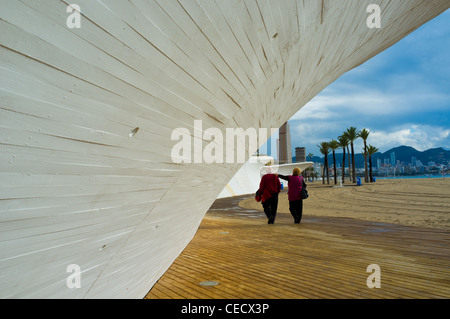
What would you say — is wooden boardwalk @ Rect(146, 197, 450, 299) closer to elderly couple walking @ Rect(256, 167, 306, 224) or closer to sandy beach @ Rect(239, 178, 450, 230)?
elderly couple walking @ Rect(256, 167, 306, 224)

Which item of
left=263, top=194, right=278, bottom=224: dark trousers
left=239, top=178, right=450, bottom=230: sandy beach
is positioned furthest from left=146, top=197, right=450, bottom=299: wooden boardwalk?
left=239, top=178, right=450, bottom=230: sandy beach

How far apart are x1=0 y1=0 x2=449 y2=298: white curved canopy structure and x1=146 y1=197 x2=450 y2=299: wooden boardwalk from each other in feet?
3.70

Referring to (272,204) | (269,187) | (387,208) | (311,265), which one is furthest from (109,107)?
(387,208)

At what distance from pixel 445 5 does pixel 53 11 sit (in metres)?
5.47

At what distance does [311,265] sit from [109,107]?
3.50m

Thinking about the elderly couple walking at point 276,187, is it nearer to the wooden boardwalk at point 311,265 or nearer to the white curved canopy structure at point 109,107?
the wooden boardwalk at point 311,265

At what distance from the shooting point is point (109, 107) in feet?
5.16

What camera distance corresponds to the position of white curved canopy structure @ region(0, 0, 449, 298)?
4.08ft

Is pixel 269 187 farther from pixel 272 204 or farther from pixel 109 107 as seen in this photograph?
pixel 109 107

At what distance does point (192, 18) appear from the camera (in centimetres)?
166

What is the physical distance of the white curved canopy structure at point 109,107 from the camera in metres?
1.24

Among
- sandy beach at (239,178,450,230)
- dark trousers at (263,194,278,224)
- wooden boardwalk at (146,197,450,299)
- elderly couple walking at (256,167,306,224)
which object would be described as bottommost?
sandy beach at (239,178,450,230)

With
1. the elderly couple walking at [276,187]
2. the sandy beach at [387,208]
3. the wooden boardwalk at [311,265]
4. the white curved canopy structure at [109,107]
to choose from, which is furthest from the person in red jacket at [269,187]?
the white curved canopy structure at [109,107]

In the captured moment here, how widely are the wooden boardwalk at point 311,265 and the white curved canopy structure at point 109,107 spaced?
1.13m
